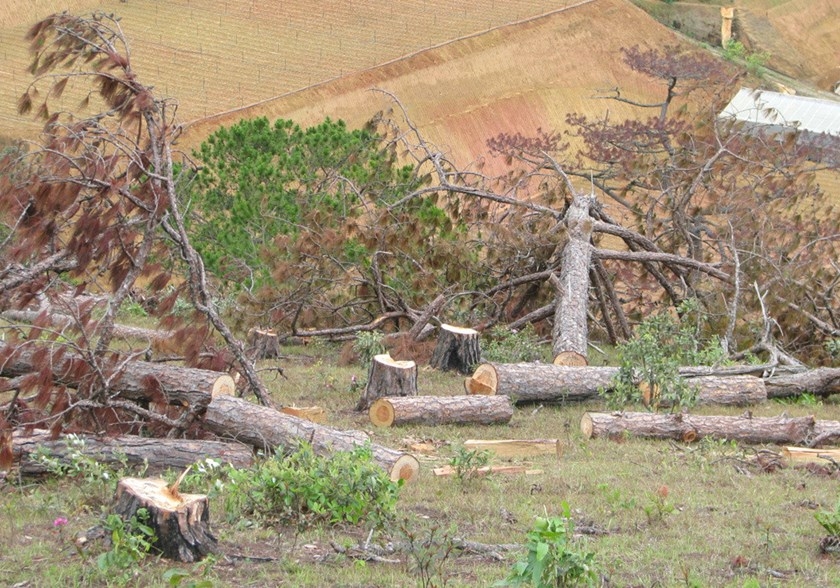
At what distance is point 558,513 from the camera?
7.37 metres

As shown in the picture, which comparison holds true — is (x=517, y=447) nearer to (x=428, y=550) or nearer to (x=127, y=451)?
(x=127, y=451)

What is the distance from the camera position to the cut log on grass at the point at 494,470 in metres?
8.16

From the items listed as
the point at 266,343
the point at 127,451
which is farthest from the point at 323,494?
the point at 266,343

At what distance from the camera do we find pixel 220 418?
8.46 meters

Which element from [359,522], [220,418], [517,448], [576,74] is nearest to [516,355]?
[517,448]

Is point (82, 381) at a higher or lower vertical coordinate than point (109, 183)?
lower

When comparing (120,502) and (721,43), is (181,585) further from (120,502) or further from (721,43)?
(721,43)

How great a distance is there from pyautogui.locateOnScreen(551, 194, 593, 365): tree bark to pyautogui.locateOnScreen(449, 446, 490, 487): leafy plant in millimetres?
4622

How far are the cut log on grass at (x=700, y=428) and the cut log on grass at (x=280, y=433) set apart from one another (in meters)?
2.36

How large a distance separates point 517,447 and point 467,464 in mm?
1263

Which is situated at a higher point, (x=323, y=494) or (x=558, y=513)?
(x=323, y=494)

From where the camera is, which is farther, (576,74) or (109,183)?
(576,74)

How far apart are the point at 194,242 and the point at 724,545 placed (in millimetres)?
13757

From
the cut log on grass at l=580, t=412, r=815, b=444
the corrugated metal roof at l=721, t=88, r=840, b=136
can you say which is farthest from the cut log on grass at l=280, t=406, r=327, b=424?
the corrugated metal roof at l=721, t=88, r=840, b=136
